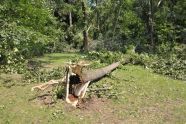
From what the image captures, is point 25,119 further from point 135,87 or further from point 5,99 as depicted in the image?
point 135,87

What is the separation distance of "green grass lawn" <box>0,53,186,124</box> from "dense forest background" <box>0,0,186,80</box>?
306 centimetres

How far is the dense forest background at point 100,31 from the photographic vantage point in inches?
776

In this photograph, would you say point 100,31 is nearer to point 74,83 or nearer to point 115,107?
point 74,83

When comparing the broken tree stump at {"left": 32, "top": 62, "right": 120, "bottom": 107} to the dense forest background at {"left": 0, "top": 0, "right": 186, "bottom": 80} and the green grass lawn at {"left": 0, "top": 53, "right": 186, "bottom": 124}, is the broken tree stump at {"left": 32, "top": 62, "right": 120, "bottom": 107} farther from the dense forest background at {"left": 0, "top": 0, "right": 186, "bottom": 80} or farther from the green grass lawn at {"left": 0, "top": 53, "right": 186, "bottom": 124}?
the dense forest background at {"left": 0, "top": 0, "right": 186, "bottom": 80}

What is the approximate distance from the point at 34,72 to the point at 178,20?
2472cm

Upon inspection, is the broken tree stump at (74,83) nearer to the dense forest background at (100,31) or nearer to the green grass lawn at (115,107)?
the green grass lawn at (115,107)

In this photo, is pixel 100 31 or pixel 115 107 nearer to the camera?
pixel 115 107

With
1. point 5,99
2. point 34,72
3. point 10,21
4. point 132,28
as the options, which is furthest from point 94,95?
point 132,28

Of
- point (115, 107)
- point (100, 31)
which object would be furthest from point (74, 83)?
point (100, 31)

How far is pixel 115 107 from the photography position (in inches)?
562

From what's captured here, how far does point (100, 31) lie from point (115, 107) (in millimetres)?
31368

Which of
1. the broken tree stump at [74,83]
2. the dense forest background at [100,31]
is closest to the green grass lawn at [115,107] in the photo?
the broken tree stump at [74,83]

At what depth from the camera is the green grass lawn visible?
1314 cm

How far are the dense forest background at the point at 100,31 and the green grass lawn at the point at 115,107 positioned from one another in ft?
10.0
